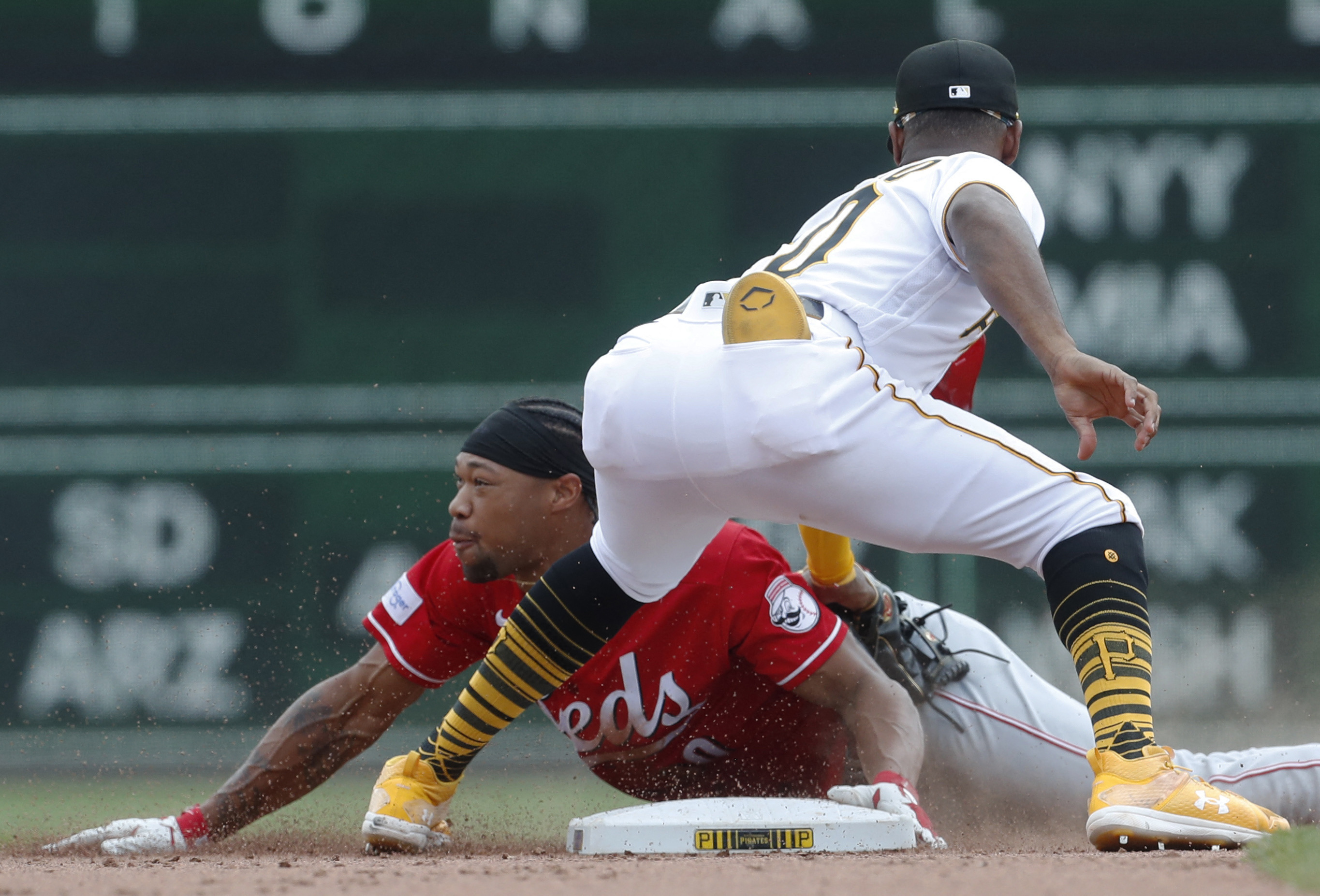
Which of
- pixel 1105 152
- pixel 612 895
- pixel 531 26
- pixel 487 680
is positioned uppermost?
pixel 531 26

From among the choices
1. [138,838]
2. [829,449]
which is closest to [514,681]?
[829,449]

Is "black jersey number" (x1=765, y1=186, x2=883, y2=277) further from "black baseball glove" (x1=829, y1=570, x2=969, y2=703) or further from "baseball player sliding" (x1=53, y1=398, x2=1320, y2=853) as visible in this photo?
"black baseball glove" (x1=829, y1=570, x2=969, y2=703)

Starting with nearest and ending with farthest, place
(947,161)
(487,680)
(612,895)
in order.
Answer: (612,895), (947,161), (487,680)

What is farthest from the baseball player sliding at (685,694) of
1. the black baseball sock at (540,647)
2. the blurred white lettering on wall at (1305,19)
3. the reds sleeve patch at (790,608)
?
the blurred white lettering on wall at (1305,19)

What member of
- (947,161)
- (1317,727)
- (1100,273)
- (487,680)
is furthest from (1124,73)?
(487,680)

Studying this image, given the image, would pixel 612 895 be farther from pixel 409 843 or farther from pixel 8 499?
pixel 8 499

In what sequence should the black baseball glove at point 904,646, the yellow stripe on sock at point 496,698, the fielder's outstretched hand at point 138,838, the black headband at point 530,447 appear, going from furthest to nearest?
the black baseball glove at point 904,646 → the black headband at point 530,447 → the fielder's outstretched hand at point 138,838 → the yellow stripe on sock at point 496,698

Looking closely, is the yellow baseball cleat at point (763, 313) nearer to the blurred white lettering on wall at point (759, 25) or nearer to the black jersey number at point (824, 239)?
the black jersey number at point (824, 239)

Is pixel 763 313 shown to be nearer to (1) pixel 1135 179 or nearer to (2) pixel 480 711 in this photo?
(2) pixel 480 711
